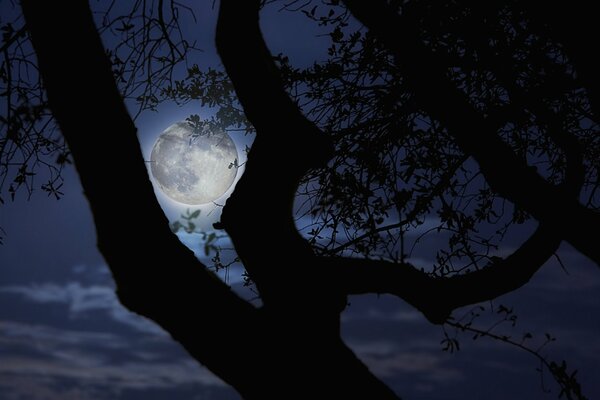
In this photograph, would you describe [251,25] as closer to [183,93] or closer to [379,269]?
[379,269]

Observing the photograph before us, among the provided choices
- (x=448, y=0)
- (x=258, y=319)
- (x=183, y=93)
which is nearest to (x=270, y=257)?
(x=258, y=319)

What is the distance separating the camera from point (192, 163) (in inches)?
318

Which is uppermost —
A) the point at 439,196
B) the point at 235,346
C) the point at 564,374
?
the point at 439,196

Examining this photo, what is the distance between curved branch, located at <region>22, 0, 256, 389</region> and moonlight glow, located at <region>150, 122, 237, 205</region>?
15.3 ft

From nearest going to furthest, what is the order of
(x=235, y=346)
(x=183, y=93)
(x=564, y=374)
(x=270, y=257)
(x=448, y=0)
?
(x=235, y=346) < (x=270, y=257) < (x=564, y=374) < (x=448, y=0) < (x=183, y=93)

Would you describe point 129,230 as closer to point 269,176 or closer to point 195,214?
point 195,214

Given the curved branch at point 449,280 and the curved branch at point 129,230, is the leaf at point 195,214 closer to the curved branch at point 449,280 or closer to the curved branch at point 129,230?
the curved branch at point 129,230

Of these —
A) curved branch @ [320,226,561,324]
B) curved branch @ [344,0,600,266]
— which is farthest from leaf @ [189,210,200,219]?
curved branch @ [344,0,600,266]

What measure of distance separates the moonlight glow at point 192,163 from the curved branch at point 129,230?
4.67 metres

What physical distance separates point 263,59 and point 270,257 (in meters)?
1.29

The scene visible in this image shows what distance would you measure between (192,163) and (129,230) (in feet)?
16.9

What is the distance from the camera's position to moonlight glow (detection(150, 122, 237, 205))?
8203mm

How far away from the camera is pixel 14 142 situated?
5281 millimetres

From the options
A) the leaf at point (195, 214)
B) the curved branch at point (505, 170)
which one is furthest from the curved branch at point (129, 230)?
the curved branch at point (505, 170)
